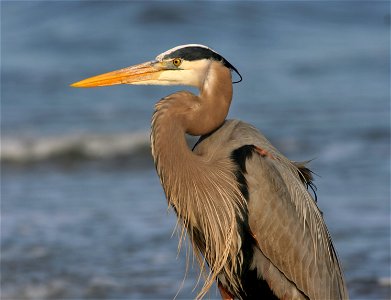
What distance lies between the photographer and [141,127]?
12.7m

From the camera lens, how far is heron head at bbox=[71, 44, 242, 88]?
503cm

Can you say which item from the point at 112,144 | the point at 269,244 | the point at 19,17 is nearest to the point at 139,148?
the point at 112,144

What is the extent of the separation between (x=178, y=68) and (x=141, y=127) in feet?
25.1

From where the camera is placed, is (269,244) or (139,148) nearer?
(269,244)

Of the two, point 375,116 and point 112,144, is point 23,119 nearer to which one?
point 112,144

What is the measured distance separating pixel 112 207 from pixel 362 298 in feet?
9.96

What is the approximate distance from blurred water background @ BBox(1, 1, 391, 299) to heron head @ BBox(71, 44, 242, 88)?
2.46 metres

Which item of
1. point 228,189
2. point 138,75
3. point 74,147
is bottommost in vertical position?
point 228,189

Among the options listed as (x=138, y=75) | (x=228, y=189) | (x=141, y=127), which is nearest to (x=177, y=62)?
(x=138, y=75)

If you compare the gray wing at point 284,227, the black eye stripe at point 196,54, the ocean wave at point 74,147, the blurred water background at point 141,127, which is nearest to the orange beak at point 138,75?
the black eye stripe at point 196,54

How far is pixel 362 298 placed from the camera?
23.1ft

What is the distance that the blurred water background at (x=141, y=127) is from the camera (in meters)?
7.87

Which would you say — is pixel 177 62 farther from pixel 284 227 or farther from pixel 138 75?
pixel 284 227

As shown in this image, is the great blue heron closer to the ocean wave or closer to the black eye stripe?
the black eye stripe
